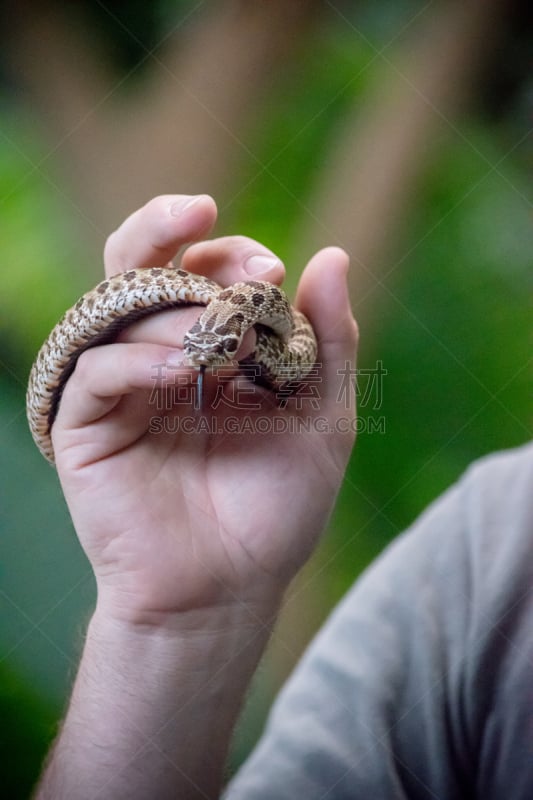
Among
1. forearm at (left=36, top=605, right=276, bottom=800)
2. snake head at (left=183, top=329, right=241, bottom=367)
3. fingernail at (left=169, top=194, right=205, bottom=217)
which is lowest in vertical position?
forearm at (left=36, top=605, right=276, bottom=800)

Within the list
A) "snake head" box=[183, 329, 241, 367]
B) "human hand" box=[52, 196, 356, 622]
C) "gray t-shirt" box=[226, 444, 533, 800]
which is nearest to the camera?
"snake head" box=[183, 329, 241, 367]

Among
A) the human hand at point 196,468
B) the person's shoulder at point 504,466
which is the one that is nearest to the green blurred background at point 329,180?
the person's shoulder at point 504,466

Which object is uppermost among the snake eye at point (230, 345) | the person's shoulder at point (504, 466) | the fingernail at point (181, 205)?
the person's shoulder at point (504, 466)

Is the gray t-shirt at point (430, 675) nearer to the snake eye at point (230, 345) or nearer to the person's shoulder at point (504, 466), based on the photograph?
the person's shoulder at point (504, 466)

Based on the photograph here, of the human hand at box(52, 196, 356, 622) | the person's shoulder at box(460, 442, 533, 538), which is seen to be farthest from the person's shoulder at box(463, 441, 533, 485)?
the human hand at box(52, 196, 356, 622)

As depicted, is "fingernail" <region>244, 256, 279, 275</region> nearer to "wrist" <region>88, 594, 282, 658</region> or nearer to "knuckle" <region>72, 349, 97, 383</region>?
"knuckle" <region>72, 349, 97, 383</region>

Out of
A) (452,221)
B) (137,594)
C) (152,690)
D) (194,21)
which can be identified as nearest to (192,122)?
(194,21)

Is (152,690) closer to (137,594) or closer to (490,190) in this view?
(137,594)

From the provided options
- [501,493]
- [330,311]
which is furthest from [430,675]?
[330,311]
